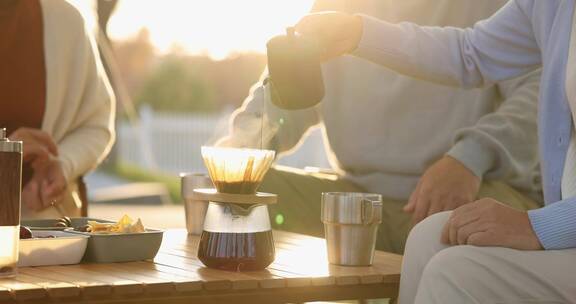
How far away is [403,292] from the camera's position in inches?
88.7

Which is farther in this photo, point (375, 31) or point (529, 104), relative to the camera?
point (529, 104)

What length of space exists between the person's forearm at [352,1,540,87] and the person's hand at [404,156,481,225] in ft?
1.45

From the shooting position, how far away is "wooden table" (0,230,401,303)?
2100mm

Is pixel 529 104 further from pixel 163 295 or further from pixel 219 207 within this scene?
pixel 163 295

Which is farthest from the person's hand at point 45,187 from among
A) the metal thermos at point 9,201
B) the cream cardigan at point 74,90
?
the metal thermos at point 9,201

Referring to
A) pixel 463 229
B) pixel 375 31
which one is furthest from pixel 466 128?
pixel 463 229

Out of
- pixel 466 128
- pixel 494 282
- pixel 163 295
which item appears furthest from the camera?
pixel 466 128

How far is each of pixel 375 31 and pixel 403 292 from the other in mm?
733

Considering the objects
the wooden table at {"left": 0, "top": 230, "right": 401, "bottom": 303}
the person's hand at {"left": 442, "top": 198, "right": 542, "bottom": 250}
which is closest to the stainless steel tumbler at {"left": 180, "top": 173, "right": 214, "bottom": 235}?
the wooden table at {"left": 0, "top": 230, "right": 401, "bottom": 303}

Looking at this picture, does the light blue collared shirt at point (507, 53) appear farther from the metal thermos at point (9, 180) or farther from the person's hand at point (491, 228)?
the metal thermos at point (9, 180)

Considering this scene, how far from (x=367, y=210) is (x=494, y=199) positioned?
0.88ft

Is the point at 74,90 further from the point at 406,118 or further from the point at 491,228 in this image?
the point at 491,228

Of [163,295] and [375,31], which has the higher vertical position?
[375,31]

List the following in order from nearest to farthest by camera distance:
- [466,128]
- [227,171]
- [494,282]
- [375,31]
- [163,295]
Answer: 1. [494,282]
2. [163,295]
3. [227,171]
4. [375,31]
5. [466,128]
